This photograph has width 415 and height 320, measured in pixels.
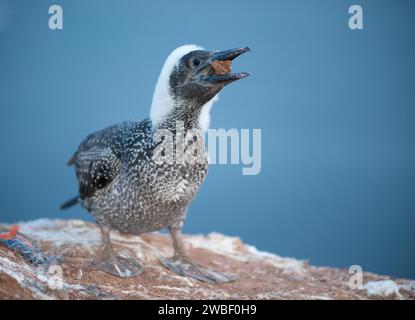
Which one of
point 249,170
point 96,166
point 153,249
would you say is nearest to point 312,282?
point 249,170

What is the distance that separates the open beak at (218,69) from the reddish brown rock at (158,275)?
5.75 feet

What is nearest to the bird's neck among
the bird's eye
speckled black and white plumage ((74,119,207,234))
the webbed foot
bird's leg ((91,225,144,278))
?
speckled black and white plumage ((74,119,207,234))

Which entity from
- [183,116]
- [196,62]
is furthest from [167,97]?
[196,62]

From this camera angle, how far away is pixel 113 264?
450 cm

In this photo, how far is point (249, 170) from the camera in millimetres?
4895

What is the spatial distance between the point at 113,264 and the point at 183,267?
73 cm

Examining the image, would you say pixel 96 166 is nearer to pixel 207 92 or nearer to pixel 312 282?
pixel 207 92

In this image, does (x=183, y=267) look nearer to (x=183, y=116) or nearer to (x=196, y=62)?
(x=183, y=116)

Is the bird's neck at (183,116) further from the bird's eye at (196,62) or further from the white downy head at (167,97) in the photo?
the bird's eye at (196,62)

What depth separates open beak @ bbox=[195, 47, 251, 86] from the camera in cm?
383

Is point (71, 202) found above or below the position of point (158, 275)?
above

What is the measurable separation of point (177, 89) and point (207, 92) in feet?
0.92

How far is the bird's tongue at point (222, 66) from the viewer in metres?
3.93
